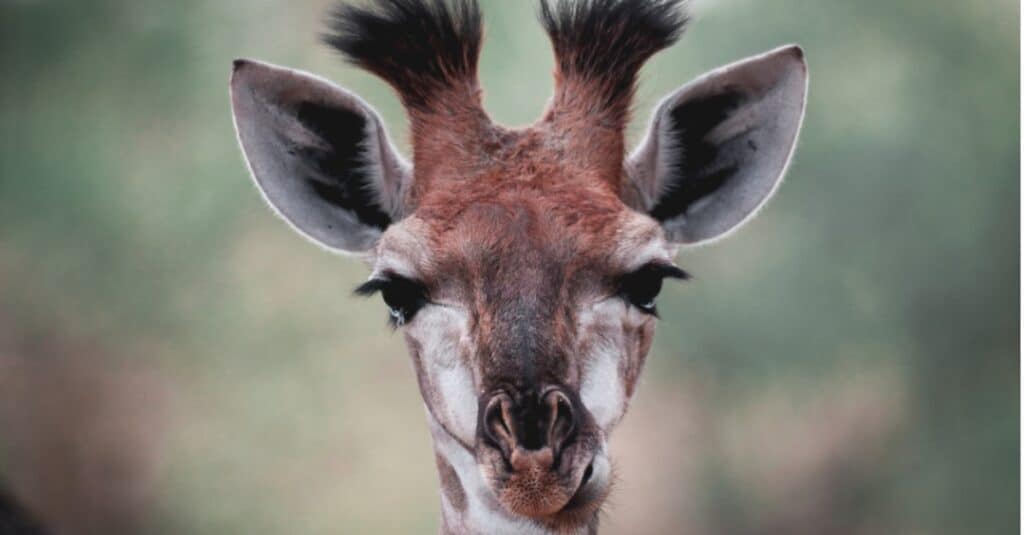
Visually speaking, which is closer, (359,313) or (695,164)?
(695,164)

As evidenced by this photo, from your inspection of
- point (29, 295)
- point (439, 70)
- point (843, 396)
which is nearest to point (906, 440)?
point (843, 396)

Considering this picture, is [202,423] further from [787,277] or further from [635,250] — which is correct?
[635,250]

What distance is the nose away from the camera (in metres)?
3.24

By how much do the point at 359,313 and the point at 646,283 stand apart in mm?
10544

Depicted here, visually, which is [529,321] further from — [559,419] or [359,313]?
[359,313]

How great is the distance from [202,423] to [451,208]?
35.7 ft

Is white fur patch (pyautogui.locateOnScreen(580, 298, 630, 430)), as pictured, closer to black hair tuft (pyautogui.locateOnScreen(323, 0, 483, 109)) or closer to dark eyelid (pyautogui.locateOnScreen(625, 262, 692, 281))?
dark eyelid (pyautogui.locateOnScreen(625, 262, 692, 281))

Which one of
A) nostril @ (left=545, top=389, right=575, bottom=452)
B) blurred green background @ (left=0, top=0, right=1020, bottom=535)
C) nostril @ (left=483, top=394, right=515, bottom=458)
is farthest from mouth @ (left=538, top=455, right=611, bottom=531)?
blurred green background @ (left=0, top=0, right=1020, bottom=535)

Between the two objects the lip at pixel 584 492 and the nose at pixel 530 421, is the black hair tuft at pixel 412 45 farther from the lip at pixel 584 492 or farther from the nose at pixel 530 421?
the lip at pixel 584 492

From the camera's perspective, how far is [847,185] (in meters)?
14.0

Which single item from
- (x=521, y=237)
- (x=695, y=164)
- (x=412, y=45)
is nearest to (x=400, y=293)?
(x=521, y=237)

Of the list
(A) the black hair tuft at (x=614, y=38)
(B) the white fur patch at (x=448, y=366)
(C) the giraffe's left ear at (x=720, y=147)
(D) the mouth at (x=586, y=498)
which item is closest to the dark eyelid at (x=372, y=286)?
(B) the white fur patch at (x=448, y=366)

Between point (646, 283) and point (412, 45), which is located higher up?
point (412, 45)

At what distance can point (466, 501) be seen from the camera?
399cm
